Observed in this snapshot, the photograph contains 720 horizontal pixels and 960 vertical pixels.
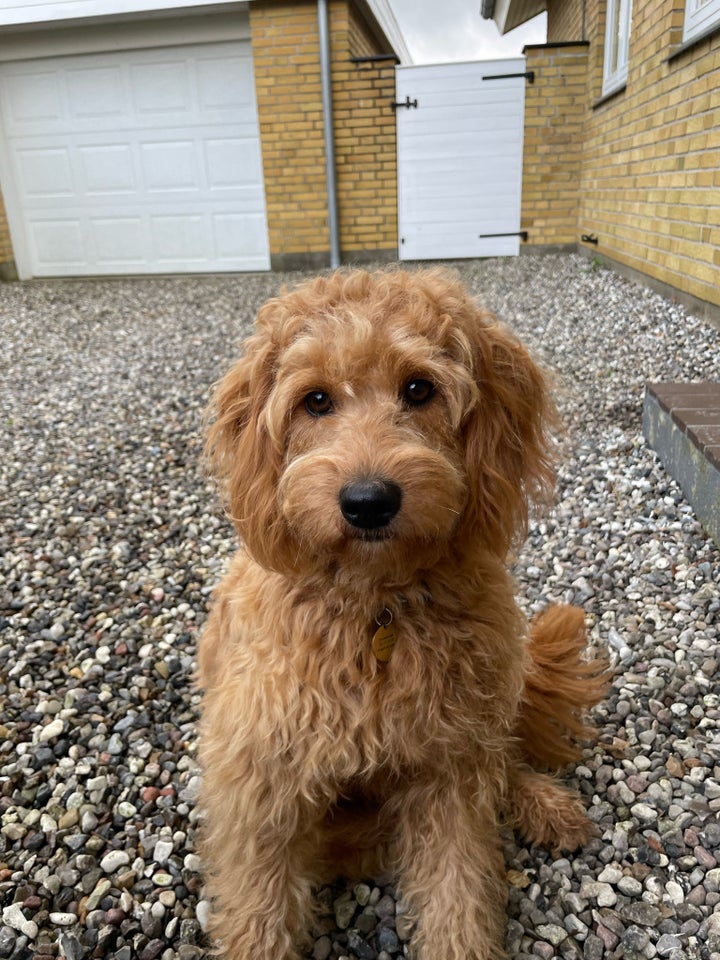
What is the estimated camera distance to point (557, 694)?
2299 mm

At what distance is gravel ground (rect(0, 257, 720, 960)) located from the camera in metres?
1.92

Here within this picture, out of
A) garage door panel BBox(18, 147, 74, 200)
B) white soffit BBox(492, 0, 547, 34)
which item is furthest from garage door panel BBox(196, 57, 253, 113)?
A: white soffit BBox(492, 0, 547, 34)

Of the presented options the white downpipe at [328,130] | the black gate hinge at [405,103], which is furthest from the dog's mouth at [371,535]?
the black gate hinge at [405,103]

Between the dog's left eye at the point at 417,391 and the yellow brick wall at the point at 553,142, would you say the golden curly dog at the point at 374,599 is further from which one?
the yellow brick wall at the point at 553,142

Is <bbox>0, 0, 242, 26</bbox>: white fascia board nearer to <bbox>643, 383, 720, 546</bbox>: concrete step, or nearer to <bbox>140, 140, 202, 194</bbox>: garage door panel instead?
<bbox>140, 140, 202, 194</bbox>: garage door panel

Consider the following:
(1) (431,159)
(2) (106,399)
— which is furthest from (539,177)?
(2) (106,399)

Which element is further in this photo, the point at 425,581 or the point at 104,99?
the point at 104,99

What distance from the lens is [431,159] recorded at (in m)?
10.8

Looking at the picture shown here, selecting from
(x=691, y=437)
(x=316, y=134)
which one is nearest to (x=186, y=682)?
(x=691, y=437)

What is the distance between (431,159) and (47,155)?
636 cm

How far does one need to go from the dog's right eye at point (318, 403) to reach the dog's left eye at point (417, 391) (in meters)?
0.18

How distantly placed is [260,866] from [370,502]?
1069 mm

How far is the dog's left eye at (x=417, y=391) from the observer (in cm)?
168

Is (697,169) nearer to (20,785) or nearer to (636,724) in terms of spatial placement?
(636,724)
